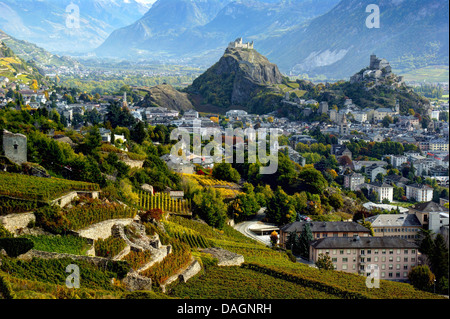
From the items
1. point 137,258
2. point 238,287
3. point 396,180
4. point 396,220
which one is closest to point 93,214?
point 137,258

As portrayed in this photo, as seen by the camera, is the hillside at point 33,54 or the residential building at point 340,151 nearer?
the residential building at point 340,151

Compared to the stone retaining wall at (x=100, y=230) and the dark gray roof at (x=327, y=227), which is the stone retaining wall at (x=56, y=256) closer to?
the stone retaining wall at (x=100, y=230)

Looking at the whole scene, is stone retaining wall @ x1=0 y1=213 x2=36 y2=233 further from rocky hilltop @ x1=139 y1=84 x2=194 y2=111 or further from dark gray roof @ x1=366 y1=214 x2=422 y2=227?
rocky hilltop @ x1=139 y1=84 x2=194 y2=111

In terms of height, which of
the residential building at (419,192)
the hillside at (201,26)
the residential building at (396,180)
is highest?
the hillside at (201,26)

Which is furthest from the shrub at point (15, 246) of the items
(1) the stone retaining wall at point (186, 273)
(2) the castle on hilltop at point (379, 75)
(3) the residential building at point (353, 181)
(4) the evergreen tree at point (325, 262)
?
(2) the castle on hilltop at point (379, 75)

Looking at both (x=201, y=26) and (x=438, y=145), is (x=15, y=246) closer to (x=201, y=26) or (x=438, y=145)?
(x=438, y=145)

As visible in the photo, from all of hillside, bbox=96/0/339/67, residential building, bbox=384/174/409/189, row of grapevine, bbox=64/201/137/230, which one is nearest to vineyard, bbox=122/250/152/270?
row of grapevine, bbox=64/201/137/230
